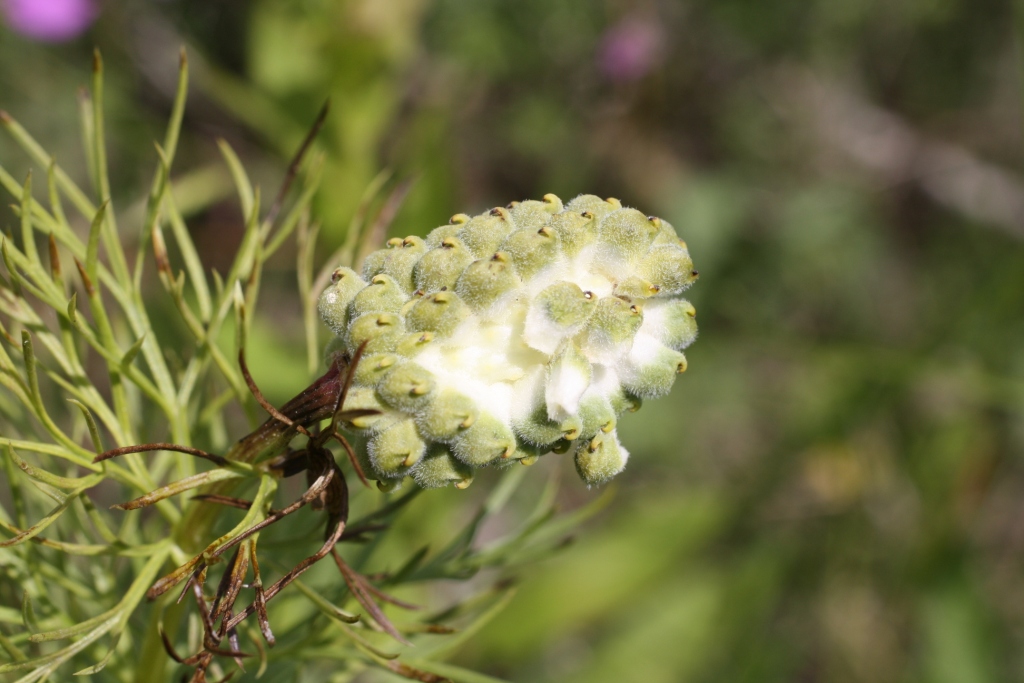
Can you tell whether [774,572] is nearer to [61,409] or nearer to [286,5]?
[61,409]

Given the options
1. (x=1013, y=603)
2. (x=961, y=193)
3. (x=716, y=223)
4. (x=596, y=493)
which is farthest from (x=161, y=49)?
(x=1013, y=603)

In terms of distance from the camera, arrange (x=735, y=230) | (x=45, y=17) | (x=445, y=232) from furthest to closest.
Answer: (x=735, y=230), (x=45, y=17), (x=445, y=232)

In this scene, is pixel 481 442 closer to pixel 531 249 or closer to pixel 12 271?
pixel 531 249

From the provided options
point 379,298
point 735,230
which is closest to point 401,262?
point 379,298

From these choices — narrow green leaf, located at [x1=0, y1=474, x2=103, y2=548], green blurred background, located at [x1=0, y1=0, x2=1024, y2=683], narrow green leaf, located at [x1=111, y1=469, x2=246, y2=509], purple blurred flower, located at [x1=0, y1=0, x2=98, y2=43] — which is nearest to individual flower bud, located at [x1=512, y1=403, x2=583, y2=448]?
narrow green leaf, located at [x1=111, y1=469, x2=246, y2=509]

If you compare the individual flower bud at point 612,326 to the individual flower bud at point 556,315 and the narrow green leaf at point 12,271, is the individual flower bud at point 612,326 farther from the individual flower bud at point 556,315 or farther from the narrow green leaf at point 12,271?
the narrow green leaf at point 12,271

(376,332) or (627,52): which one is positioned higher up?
(376,332)

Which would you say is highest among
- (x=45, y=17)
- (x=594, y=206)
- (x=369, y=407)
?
(x=594, y=206)
